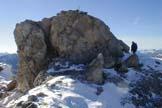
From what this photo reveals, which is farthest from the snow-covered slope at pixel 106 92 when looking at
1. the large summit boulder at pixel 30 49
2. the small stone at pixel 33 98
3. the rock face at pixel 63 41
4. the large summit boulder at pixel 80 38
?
the large summit boulder at pixel 30 49

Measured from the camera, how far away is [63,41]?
60.4m

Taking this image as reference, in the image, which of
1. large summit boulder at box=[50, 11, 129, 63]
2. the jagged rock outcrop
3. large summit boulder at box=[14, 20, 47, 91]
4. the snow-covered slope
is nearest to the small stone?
the snow-covered slope

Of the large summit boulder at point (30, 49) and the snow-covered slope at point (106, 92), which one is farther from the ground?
the large summit boulder at point (30, 49)

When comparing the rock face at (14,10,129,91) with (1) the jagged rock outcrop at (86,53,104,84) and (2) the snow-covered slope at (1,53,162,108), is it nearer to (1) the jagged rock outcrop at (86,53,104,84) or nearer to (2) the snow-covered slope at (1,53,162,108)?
(2) the snow-covered slope at (1,53,162,108)

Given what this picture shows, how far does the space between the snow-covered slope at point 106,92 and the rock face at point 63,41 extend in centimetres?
546

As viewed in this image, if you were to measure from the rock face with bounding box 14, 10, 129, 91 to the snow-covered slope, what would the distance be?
546cm

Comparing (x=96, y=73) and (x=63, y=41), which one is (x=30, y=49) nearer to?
(x=63, y=41)

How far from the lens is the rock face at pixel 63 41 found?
59.8 metres

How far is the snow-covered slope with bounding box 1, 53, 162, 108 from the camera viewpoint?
142ft

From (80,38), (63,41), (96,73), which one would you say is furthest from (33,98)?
(80,38)

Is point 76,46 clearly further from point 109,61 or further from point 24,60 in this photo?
point 24,60

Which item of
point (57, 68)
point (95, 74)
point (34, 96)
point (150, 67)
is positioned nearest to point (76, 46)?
point (57, 68)

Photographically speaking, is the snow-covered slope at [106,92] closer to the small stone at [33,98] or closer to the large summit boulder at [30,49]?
the small stone at [33,98]

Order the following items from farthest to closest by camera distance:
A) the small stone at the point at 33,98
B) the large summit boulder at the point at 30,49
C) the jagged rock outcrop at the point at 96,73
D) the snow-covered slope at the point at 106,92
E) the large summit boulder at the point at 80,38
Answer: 1. the large summit boulder at the point at 30,49
2. the large summit boulder at the point at 80,38
3. the jagged rock outcrop at the point at 96,73
4. the snow-covered slope at the point at 106,92
5. the small stone at the point at 33,98
